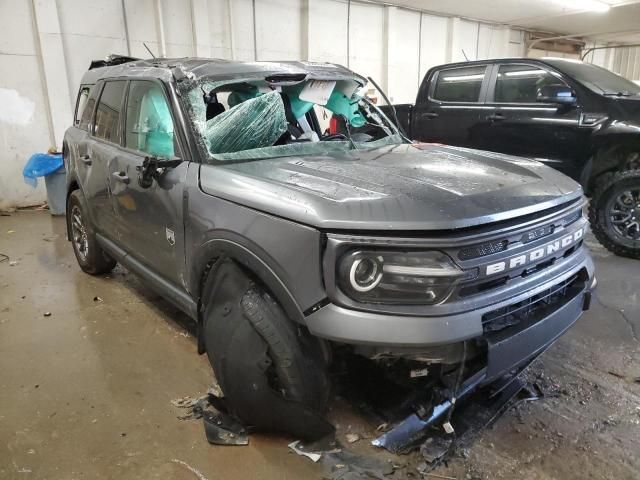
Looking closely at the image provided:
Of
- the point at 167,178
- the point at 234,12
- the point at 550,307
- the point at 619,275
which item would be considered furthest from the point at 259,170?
the point at 234,12

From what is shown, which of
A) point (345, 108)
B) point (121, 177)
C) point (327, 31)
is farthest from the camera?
point (327, 31)

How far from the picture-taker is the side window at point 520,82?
4.98 metres

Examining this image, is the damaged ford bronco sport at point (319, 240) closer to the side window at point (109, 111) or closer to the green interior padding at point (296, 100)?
the green interior padding at point (296, 100)

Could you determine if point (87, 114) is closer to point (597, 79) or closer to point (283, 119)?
point (283, 119)

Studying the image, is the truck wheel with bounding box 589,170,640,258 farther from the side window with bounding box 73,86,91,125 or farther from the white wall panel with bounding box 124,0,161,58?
the white wall panel with bounding box 124,0,161,58

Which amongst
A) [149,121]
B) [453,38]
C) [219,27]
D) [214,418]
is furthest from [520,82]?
[453,38]

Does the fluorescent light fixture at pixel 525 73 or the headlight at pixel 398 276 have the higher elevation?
the fluorescent light fixture at pixel 525 73

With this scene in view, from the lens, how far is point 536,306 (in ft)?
6.57

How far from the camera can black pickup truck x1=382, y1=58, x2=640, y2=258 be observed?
14.6 ft

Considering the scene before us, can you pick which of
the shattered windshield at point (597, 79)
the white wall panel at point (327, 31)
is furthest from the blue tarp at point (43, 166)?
the shattered windshield at point (597, 79)

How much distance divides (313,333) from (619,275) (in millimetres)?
3555

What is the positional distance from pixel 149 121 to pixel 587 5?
10546 millimetres

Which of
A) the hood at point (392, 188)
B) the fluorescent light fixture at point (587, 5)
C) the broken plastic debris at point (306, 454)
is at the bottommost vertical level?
the broken plastic debris at point (306, 454)

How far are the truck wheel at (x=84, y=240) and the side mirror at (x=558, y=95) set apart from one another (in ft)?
14.2
